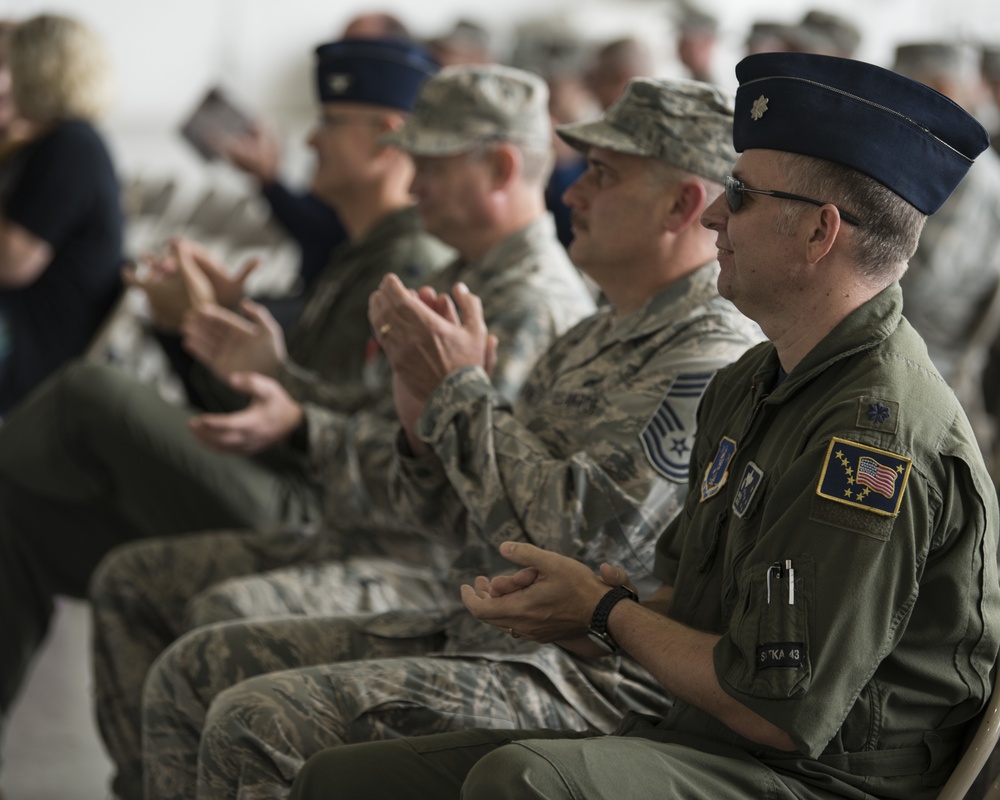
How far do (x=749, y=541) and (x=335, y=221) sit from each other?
2917mm

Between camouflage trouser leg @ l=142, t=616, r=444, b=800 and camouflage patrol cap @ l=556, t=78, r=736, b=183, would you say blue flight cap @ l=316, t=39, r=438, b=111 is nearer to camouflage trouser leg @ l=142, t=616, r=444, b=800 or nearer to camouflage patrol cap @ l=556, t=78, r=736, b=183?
camouflage patrol cap @ l=556, t=78, r=736, b=183

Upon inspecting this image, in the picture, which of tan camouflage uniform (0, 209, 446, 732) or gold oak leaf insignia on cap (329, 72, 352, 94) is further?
gold oak leaf insignia on cap (329, 72, 352, 94)

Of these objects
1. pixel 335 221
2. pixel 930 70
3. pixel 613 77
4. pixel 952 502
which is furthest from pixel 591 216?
pixel 613 77

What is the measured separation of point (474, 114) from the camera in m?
2.59

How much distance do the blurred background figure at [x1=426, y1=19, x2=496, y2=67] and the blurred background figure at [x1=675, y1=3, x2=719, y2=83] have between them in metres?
1.09

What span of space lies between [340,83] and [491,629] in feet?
5.52

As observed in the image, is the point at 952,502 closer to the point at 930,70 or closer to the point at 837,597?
the point at 837,597

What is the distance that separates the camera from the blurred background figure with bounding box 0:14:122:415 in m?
3.69

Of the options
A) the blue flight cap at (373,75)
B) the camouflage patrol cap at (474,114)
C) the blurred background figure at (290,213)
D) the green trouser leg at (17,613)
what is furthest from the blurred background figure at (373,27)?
the green trouser leg at (17,613)

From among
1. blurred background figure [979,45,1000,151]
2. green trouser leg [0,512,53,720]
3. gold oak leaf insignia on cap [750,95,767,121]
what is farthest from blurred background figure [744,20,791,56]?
gold oak leaf insignia on cap [750,95,767,121]

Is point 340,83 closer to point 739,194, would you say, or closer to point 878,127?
point 739,194

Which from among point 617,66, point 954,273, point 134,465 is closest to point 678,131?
point 134,465

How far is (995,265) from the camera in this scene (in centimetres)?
402

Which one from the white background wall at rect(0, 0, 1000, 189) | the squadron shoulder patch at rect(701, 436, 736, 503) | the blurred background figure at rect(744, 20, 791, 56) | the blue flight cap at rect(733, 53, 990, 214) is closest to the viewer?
the blue flight cap at rect(733, 53, 990, 214)
